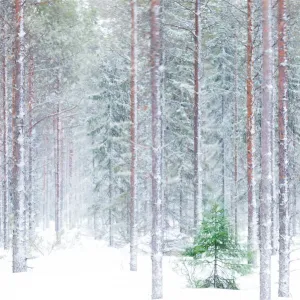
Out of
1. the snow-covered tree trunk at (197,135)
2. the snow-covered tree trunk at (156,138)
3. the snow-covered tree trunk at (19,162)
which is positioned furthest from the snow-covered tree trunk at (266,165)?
the snow-covered tree trunk at (19,162)

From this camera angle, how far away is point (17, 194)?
12.1 m

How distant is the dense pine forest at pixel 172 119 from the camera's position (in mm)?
10695

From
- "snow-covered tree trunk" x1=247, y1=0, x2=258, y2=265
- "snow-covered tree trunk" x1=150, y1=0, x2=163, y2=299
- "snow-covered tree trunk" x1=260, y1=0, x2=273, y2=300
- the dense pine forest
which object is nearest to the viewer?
"snow-covered tree trunk" x1=260, y1=0, x2=273, y2=300

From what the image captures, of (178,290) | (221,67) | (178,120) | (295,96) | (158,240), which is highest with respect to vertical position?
(221,67)

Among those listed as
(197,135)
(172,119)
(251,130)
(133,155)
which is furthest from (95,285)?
(172,119)

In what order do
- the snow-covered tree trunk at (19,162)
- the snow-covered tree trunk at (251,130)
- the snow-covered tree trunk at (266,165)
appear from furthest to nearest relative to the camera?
the snow-covered tree trunk at (251,130), the snow-covered tree trunk at (19,162), the snow-covered tree trunk at (266,165)

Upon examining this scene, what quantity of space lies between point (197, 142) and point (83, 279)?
6.35m

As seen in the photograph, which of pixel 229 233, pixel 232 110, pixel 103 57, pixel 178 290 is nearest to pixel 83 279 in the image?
pixel 178 290

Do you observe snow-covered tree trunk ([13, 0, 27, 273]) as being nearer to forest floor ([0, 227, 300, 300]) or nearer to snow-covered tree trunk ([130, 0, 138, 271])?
forest floor ([0, 227, 300, 300])

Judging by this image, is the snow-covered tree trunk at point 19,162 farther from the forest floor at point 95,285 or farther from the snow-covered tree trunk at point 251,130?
the snow-covered tree trunk at point 251,130

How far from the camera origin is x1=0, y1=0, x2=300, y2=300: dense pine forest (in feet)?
35.1

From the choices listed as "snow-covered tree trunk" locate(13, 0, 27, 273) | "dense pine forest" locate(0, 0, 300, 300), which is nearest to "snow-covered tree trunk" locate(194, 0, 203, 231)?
"dense pine forest" locate(0, 0, 300, 300)

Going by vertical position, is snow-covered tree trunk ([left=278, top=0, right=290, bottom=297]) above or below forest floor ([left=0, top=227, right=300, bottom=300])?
above

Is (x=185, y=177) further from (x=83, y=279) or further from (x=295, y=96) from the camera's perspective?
(x=83, y=279)
